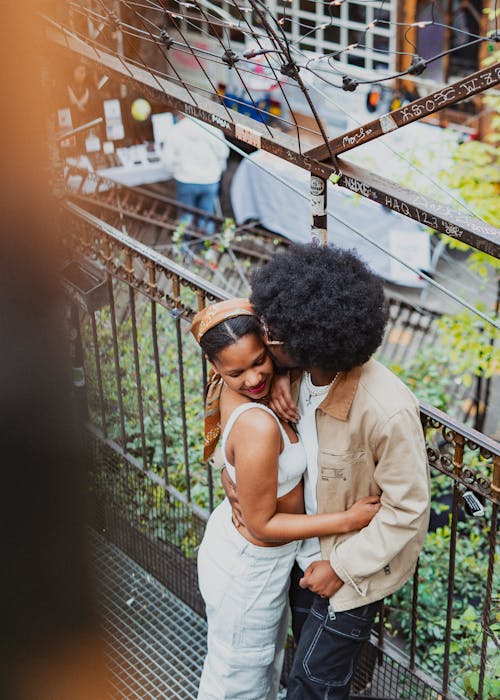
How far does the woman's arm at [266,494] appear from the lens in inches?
95.6

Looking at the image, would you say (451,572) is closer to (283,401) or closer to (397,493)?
(397,493)

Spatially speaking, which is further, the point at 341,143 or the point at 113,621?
the point at 113,621

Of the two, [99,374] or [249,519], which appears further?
[99,374]

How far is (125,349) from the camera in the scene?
5.08 metres

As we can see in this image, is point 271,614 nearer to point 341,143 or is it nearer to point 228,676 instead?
point 228,676

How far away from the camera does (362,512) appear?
96.3 inches

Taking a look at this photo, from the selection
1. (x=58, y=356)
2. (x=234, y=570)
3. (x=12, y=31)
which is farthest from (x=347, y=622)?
(x=12, y=31)

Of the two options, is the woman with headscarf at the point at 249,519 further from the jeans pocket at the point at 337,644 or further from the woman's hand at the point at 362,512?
the jeans pocket at the point at 337,644

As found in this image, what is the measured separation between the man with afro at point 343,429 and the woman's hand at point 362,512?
22 millimetres

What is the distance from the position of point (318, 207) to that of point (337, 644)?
4.50ft

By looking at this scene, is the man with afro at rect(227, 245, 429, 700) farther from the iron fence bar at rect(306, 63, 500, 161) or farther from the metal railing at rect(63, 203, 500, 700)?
the iron fence bar at rect(306, 63, 500, 161)

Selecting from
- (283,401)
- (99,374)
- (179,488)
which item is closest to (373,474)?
(283,401)

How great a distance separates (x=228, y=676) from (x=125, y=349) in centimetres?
257

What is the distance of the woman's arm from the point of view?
2.43 m
